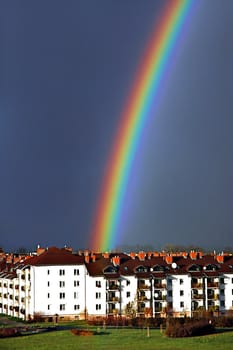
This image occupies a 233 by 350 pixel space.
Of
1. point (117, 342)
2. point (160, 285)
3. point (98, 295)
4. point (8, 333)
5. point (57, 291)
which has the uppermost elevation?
point (160, 285)

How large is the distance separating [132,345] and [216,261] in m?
31.9

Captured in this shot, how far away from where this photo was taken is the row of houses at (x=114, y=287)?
6412 centimetres

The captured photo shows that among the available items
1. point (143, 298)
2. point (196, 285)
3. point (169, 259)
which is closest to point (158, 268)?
point (169, 259)

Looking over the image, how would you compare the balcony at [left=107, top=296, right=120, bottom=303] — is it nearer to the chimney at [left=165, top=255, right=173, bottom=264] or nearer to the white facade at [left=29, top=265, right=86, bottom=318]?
the white facade at [left=29, top=265, right=86, bottom=318]

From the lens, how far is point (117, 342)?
134 ft

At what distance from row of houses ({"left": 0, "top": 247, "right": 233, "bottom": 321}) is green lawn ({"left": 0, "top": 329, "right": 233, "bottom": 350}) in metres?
17.7

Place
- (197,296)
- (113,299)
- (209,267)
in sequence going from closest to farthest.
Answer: (113,299)
(197,296)
(209,267)

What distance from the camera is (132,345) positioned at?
39.4 m

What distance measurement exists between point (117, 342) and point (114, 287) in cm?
2373

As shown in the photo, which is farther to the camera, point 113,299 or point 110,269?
point 110,269

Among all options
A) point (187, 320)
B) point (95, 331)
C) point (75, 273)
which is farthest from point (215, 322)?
point (75, 273)

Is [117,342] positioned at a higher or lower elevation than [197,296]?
lower

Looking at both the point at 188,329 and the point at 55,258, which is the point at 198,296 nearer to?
the point at 55,258

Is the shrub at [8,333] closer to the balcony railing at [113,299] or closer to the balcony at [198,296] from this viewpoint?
the balcony railing at [113,299]
